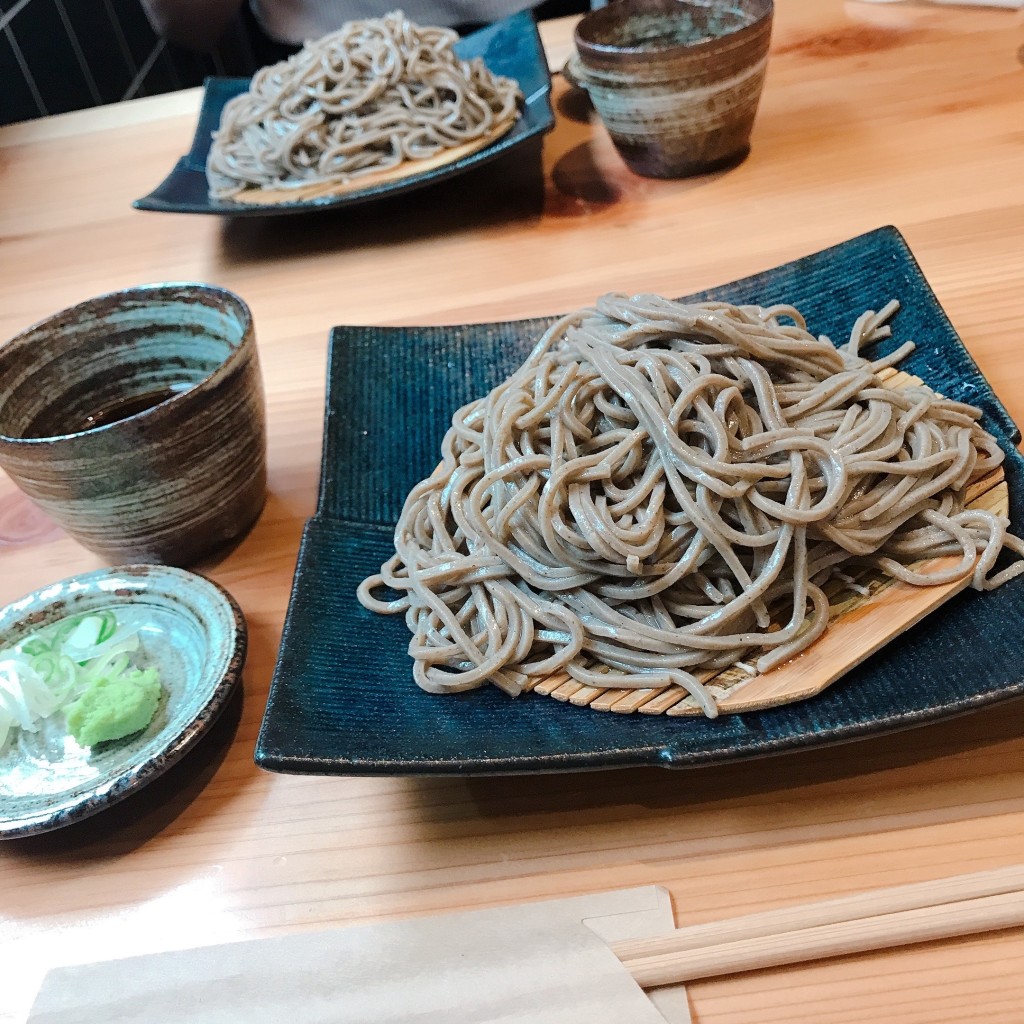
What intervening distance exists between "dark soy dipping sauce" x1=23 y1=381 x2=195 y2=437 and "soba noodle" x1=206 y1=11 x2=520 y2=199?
3.11 ft

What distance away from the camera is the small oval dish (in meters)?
1.03

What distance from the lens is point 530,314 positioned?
1910mm

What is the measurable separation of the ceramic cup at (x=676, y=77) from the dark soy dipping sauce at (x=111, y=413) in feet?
4.15

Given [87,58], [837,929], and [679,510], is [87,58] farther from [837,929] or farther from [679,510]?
[837,929]

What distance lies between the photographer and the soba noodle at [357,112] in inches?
90.4

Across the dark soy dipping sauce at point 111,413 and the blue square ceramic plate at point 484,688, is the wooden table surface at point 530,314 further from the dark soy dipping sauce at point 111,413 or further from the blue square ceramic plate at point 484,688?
the dark soy dipping sauce at point 111,413

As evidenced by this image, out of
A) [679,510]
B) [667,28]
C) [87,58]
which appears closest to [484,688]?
[679,510]

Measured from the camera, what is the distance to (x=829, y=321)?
1.53 meters

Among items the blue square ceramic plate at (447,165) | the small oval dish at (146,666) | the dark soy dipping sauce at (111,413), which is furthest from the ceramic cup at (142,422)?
the blue square ceramic plate at (447,165)

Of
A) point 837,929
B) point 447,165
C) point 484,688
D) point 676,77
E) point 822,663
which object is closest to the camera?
point 837,929

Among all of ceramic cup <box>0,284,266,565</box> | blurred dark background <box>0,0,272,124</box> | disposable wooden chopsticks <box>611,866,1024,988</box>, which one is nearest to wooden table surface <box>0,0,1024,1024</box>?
disposable wooden chopsticks <box>611,866,1024,988</box>

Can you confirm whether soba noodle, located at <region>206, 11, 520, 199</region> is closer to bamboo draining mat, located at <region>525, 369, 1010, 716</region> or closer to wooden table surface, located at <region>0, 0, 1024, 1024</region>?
wooden table surface, located at <region>0, 0, 1024, 1024</region>

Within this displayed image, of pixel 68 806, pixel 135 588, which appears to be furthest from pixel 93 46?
pixel 68 806

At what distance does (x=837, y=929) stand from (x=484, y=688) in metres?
0.49
